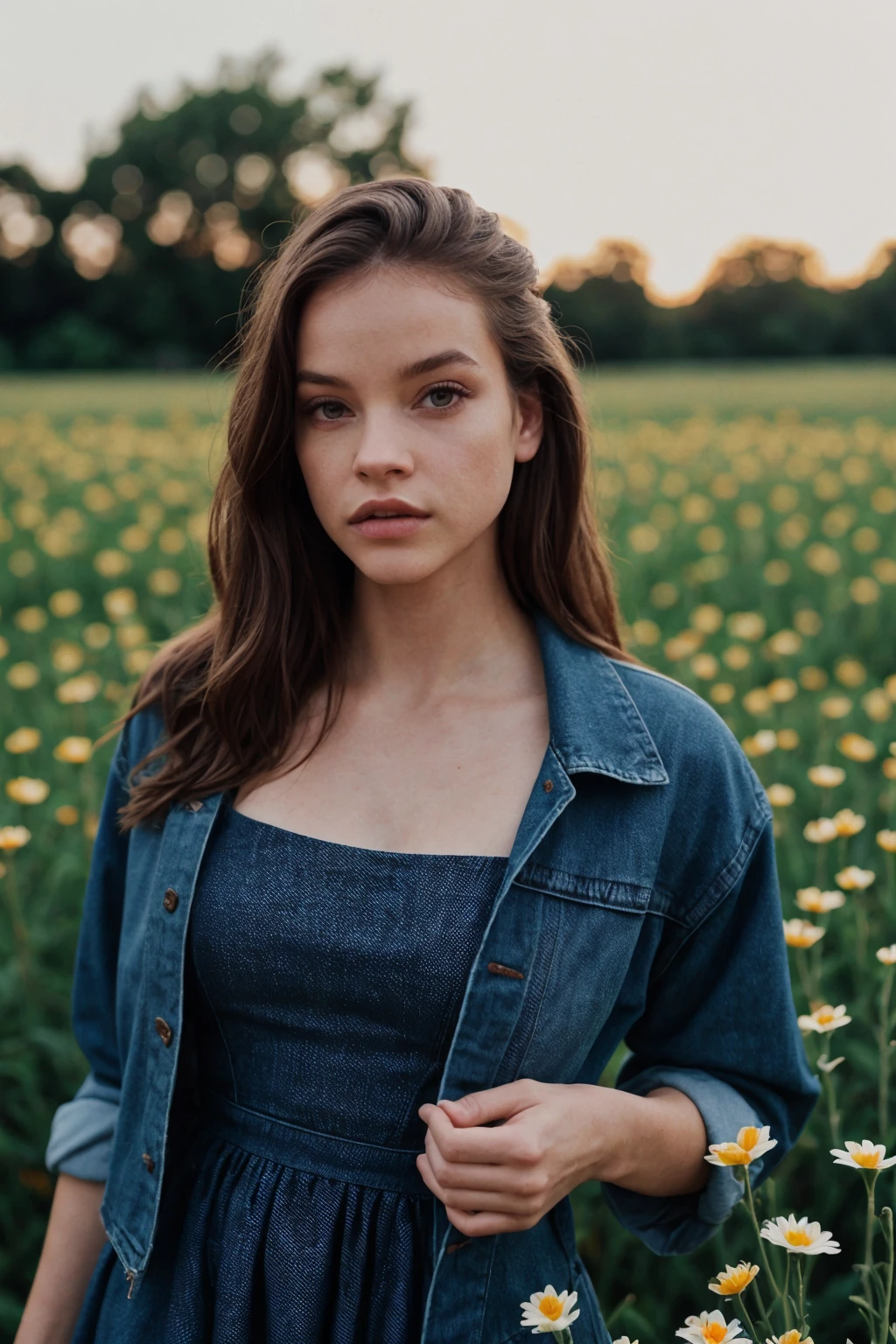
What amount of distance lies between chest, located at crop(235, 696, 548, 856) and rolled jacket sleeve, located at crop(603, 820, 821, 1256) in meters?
0.25

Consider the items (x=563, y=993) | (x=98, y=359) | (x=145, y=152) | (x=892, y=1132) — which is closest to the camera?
(x=563, y=993)

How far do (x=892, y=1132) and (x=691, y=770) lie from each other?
0.90 meters

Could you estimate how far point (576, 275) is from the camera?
39.0 meters

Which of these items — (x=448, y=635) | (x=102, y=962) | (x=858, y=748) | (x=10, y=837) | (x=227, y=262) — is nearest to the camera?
(x=448, y=635)

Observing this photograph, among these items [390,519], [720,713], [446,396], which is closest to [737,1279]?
[390,519]

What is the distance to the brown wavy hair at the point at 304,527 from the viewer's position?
140cm

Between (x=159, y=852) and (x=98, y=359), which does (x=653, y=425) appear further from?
(x=98, y=359)

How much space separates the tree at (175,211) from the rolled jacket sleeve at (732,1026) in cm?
4015

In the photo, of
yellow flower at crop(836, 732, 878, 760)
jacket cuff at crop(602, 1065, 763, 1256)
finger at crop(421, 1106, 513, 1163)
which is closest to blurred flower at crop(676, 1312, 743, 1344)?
finger at crop(421, 1106, 513, 1163)

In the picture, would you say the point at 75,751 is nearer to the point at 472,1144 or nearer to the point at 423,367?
the point at 423,367

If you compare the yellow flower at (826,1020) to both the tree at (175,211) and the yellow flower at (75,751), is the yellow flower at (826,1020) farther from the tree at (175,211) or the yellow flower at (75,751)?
the tree at (175,211)

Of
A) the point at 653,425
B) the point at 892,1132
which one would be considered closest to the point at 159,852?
the point at 892,1132

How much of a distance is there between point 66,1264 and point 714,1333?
870mm

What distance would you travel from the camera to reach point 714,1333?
1065mm
